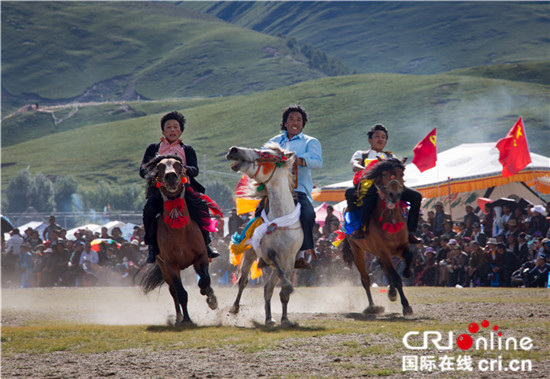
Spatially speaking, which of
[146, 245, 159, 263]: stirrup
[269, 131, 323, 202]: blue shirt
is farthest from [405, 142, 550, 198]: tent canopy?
[146, 245, 159, 263]: stirrup

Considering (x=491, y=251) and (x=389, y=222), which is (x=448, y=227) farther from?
(x=389, y=222)

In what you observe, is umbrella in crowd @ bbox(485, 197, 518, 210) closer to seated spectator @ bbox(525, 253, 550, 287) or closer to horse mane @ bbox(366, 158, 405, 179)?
seated spectator @ bbox(525, 253, 550, 287)

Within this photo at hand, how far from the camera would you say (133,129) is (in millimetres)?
136000

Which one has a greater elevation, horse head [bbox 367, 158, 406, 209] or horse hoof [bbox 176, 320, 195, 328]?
horse head [bbox 367, 158, 406, 209]

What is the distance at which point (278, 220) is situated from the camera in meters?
10.8

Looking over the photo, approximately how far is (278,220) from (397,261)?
11.5m

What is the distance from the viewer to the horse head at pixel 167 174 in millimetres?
10609

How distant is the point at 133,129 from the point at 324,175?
52396 millimetres

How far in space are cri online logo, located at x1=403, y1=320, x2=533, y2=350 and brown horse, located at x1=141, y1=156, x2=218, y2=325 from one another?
3.68 meters

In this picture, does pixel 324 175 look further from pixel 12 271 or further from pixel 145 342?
pixel 145 342

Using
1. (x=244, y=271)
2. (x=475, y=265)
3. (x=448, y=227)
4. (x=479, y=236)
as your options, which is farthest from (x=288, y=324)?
(x=448, y=227)

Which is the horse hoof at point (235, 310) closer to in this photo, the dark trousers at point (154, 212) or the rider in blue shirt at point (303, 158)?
the rider in blue shirt at point (303, 158)

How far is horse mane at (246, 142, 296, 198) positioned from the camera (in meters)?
10.7

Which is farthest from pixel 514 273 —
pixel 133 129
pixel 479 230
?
pixel 133 129
